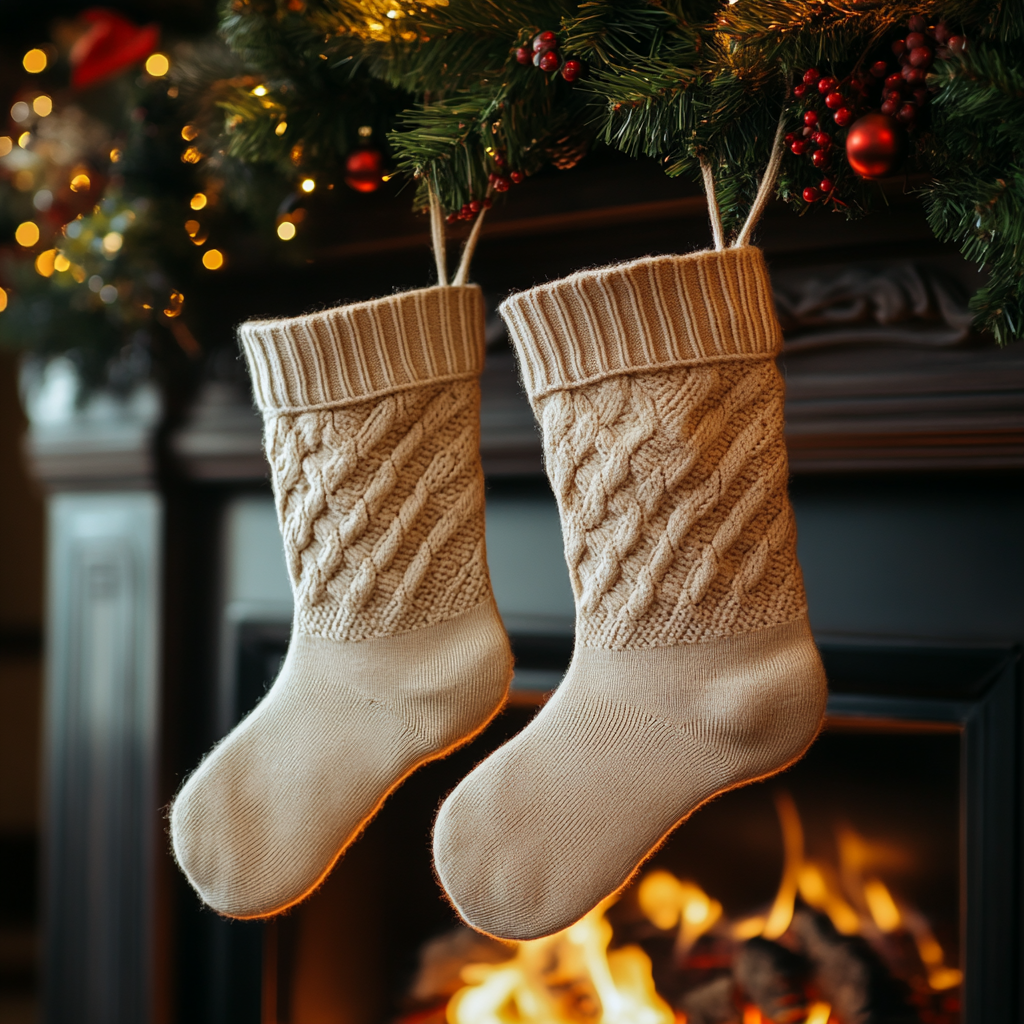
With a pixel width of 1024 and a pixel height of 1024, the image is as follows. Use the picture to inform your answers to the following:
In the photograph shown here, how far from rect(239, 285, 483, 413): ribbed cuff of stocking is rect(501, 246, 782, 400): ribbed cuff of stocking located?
0.34 ft

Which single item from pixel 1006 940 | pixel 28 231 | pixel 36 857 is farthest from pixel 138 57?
pixel 36 857

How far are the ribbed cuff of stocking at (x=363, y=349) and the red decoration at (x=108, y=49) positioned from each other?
785 millimetres

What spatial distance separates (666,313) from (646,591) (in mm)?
200

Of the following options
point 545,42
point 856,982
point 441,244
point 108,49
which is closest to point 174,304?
point 108,49

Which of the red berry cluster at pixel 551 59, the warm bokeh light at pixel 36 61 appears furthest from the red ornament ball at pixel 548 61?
the warm bokeh light at pixel 36 61

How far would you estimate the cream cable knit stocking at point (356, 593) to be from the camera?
0.78 meters

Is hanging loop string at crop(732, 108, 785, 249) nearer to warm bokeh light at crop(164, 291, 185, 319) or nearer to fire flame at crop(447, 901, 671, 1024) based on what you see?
warm bokeh light at crop(164, 291, 185, 319)

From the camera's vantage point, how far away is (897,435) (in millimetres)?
992

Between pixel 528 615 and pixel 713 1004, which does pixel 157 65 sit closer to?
pixel 528 615

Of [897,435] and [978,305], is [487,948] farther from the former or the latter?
[978,305]

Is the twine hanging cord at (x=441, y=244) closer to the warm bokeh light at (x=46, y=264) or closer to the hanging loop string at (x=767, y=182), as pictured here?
the hanging loop string at (x=767, y=182)

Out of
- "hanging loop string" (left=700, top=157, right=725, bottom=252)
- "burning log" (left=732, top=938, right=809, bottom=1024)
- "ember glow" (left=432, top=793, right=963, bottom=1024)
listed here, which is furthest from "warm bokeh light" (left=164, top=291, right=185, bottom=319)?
"burning log" (left=732, top=938, right=809, bottom=1024)

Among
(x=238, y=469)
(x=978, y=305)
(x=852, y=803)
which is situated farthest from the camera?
(x=238, y=469)

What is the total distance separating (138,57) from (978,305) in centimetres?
116
